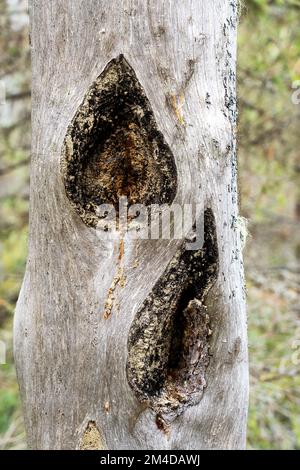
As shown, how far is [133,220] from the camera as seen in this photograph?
1.45 meters

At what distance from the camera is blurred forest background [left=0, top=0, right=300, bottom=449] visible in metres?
3.39

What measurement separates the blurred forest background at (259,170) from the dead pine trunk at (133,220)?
183 centimetres

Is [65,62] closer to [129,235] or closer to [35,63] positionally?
[35,63]

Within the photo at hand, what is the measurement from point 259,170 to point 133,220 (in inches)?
110

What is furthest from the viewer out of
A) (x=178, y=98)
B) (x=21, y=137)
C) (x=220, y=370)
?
(x=21, y=137)

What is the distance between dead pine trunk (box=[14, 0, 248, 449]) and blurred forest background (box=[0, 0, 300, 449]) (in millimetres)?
1831

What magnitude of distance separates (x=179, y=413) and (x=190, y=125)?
684 millimetres

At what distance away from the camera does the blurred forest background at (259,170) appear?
339cm

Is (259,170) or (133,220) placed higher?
(259,170)

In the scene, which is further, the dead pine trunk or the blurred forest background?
the blurred forest background

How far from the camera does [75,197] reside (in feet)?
4.71

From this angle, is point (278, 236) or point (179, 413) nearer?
point (179, 413)

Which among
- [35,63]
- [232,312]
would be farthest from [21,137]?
[232,312]

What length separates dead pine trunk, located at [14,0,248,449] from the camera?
55.2 inches
